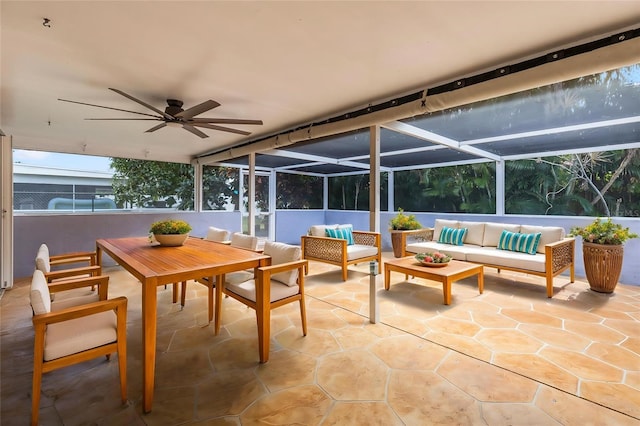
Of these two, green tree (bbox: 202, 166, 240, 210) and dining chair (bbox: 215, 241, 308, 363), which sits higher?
green tree (bbox: 202, 166, 240, 210)

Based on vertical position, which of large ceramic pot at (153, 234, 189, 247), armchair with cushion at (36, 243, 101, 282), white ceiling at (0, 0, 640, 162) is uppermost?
white ceiling at (0, 0, 640, 162)

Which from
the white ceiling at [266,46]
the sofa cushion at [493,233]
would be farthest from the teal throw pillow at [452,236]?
the white ceiling at [266,46]

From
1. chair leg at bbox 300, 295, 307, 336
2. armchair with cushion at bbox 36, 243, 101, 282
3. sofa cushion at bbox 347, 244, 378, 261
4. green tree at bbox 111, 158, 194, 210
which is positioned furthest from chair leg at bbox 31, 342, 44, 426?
green tree at bbox 111, 158, 194, 210

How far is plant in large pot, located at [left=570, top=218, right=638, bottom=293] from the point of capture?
3719 mm

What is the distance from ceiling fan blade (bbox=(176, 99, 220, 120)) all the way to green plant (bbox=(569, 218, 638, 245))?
4.87 metres

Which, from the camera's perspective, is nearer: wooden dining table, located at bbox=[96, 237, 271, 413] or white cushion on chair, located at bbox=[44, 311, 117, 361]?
white cushion on chair, located at bbox=[44, 311, 117, 361]

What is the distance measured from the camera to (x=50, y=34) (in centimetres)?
233

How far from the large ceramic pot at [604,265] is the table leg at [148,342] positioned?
16.2ft

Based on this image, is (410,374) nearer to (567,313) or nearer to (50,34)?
(567,313)

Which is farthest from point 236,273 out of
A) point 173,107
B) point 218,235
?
point 173,107

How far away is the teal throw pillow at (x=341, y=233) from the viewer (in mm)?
5059

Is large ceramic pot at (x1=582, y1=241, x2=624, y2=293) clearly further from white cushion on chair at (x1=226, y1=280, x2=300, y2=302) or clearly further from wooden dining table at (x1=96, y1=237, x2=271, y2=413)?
wooden dining table at (x1=96, y1=237, x2=271, y2=413)

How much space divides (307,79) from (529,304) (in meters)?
3.61

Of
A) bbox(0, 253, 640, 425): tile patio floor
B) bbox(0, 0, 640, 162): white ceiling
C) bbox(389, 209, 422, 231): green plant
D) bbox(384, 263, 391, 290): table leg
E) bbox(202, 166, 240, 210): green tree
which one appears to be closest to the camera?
bbox(0, 253, 640, 425): tile patio floor
